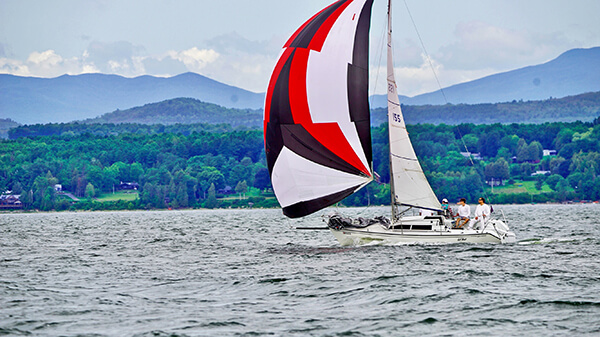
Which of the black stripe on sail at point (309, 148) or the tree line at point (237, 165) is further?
the tree line at point (237, 165)

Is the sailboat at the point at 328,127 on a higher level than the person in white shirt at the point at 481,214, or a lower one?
higher

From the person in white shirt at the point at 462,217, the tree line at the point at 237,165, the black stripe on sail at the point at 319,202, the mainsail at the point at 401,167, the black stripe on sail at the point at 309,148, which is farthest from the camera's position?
the tree line at the point at 237,165

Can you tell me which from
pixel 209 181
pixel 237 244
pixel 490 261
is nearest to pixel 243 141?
pixel 209 181

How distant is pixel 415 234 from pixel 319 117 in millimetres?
5180

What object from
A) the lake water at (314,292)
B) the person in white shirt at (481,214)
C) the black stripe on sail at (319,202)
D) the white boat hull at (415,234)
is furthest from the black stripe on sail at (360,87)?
the person in white shirt at (481,214)

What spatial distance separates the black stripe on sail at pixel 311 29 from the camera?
29484 mm

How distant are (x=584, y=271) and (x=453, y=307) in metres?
6.86

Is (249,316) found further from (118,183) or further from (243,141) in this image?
(243,141)

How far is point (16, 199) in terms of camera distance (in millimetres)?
158125

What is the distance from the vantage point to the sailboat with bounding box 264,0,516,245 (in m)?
29.2

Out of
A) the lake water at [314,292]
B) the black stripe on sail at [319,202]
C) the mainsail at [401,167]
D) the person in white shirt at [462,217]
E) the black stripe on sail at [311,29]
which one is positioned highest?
the black stripe on sail at [311,29]

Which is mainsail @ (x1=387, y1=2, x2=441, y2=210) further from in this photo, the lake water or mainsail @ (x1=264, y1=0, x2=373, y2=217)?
the lake water

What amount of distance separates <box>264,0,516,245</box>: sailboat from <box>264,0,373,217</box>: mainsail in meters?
0.03

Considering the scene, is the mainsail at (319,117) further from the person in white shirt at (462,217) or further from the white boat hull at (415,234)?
the person in white shirt at (462,217)
